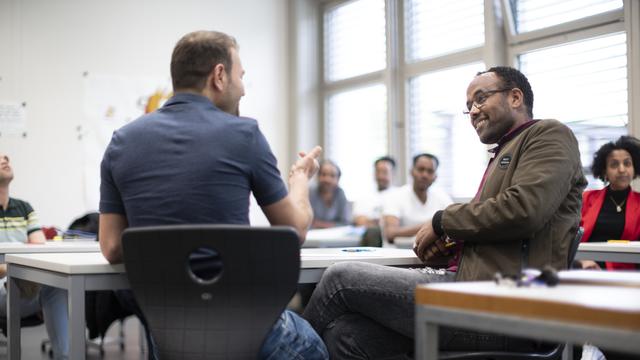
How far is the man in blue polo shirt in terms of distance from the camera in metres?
1.69

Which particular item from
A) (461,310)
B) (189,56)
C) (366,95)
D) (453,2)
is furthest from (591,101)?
(461,310)

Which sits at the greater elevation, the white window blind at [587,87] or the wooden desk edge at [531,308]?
the white window blind at [587,87]

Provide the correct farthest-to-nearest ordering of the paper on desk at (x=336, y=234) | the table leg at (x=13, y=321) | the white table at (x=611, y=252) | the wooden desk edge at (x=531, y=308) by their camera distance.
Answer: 1. the paper on desk at (x=336, y=234)
2. the white table at (x=611, y=252)
3. the table leg at (x=13, y=321)
4. the wooden desk edge at (x=531, y=308)

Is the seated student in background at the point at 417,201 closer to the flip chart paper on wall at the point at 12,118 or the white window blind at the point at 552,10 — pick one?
the white window blind at the point at 552,10

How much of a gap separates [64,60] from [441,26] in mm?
3246

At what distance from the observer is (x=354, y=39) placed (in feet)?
23.9

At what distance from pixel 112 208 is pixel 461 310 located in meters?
0.99

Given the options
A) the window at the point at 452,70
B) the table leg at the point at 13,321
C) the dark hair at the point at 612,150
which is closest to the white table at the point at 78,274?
the table leg at the point at 13,321

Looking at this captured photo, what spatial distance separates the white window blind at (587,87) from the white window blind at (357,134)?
1.78 meters

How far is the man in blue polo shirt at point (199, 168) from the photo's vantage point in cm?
169

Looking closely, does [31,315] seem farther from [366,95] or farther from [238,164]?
[366,95]

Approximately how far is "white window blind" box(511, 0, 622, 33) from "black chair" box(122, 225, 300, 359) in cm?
413

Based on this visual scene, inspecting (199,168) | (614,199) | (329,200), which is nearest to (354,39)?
(329,200)

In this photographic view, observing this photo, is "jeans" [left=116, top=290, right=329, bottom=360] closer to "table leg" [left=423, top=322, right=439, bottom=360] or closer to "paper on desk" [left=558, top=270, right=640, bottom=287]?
"table leg" [left=423, top=322, right=439, bottom=360]
